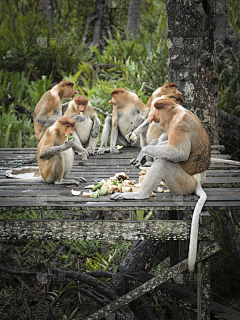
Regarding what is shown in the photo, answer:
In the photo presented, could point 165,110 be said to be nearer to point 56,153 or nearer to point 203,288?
point 56,153

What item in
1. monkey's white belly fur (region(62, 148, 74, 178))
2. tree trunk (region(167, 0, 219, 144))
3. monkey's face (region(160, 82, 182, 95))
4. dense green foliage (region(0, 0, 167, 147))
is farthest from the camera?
dense green foliage (region(0, 0, 167, 147))

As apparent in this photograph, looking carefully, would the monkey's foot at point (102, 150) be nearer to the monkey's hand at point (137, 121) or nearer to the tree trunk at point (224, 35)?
the monkey's hand at point (137, 121)

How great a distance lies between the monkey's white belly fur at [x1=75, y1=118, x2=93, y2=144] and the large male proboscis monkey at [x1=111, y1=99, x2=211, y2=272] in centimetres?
187

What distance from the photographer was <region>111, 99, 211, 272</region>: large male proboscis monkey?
2.18 m

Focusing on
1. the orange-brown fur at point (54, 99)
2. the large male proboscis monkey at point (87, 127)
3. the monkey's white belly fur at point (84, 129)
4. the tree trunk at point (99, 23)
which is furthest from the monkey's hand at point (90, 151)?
the tree trunk at point (99, 23)

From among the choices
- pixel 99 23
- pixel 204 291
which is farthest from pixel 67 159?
pixel 99 23

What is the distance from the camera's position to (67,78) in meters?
7.55

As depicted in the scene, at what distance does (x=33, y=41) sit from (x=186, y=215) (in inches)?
275

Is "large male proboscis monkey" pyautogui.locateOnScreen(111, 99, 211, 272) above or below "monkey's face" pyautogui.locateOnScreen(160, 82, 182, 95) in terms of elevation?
below

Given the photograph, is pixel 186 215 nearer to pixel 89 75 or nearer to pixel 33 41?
pixel 89 75

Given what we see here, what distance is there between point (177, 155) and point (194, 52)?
2177 millimetres

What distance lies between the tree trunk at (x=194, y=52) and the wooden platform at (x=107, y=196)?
1041mm

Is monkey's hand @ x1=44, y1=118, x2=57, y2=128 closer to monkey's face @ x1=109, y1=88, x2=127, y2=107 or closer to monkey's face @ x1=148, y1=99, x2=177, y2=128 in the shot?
monkey's face @ x1=109, y1=88, x2=127, y2=107

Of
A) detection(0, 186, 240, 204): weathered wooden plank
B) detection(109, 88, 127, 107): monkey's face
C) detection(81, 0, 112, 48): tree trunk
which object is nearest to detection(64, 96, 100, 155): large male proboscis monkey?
detection(109, 88, 127, 107): monkey's face
